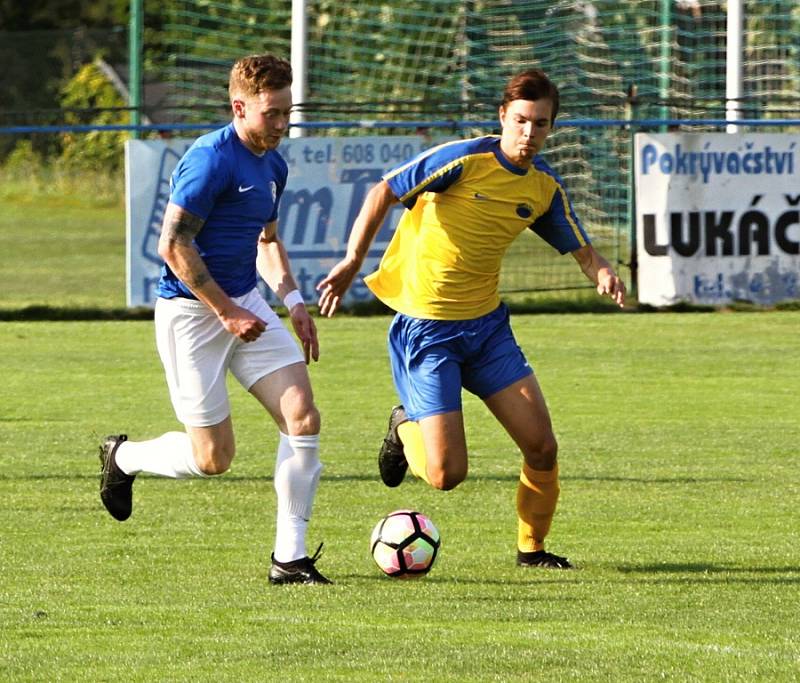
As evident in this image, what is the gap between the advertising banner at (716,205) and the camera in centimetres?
1736

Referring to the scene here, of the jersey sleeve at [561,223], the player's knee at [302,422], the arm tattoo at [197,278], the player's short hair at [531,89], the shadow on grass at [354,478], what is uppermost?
the player's short hair at [531,89]

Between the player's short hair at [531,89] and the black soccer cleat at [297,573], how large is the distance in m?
1.90

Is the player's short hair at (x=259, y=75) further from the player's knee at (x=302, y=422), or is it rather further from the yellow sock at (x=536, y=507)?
A: the yellow sock at (x=536, y=507)

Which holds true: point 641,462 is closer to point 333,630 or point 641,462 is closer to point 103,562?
point 103,562

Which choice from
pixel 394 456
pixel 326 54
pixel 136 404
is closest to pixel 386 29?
pixel 326 54

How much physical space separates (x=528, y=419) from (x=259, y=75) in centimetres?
170

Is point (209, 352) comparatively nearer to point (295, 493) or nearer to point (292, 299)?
point (292, 299)

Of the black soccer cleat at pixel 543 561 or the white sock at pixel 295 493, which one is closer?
the white sock at pixel 295 493

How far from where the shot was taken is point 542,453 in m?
7.24

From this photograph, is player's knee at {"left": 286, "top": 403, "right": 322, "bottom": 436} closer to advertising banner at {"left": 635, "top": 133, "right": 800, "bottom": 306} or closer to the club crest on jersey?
the club crest on jersey

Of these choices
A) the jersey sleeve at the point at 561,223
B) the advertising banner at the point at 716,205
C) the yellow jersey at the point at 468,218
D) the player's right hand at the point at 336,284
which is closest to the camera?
the player's right hand at the point at 336,284

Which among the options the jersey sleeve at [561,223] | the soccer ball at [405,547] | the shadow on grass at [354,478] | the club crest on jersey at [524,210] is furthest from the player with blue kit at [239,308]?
the shadow on grass at [354,478]

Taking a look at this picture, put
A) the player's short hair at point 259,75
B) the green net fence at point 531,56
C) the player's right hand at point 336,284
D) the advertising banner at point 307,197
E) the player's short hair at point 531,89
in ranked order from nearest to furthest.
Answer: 1. the player's short hair at point 259,75
2. the player's short hair at point 531,89
3. the player's right hand at point 336,284
4. the advertising banner at point 307,197
5. the green net fence at point 531,56

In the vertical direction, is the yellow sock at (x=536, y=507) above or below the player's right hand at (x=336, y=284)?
below
